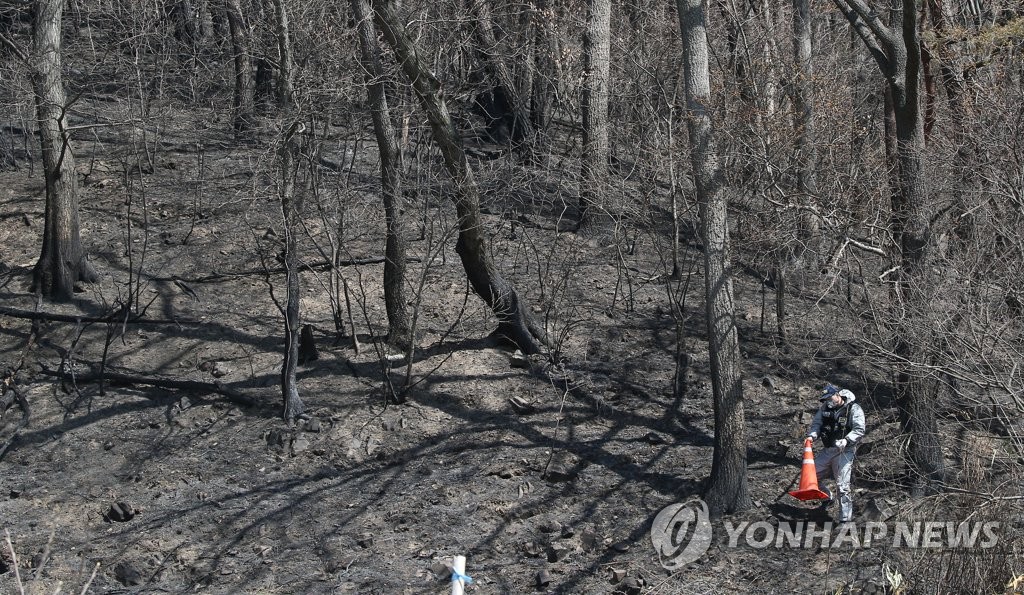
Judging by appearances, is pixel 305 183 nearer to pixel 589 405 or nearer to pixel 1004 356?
pixel 589 405

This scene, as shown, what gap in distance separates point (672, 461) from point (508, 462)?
184 centimetres

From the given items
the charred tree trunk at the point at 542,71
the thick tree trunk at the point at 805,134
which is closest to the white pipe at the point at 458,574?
the thick tree trunk at the point at 805,134

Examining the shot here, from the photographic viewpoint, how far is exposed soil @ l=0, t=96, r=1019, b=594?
895 centimetres

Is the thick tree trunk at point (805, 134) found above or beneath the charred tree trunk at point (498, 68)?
beneath

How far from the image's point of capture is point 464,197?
1152 cm

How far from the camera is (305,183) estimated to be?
10.5m

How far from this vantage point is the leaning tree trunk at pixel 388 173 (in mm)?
11266

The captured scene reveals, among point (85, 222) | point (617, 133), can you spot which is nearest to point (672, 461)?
point (617, 133)

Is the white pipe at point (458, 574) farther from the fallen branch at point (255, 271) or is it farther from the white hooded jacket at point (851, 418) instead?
the fallen branch at point (255, 271)

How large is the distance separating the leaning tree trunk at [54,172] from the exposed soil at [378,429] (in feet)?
1.25

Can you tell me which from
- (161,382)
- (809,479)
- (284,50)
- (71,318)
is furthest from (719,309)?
(71,318)

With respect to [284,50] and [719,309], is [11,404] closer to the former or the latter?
[284,50]

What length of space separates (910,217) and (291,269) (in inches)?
259

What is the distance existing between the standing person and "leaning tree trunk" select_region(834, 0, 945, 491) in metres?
0.54
